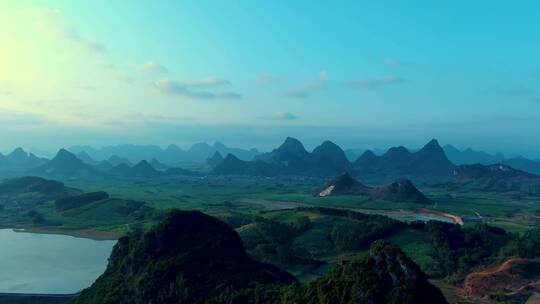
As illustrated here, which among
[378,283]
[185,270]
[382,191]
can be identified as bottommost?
[382,191]

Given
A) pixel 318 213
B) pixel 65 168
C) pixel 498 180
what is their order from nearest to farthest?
pixel 318 213 < pixel 498 180 < pixel 65 168

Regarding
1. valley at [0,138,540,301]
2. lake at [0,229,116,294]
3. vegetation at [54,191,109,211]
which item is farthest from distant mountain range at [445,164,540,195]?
lake at [0,229,116,294]

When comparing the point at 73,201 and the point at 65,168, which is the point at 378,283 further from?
the point at 65,168

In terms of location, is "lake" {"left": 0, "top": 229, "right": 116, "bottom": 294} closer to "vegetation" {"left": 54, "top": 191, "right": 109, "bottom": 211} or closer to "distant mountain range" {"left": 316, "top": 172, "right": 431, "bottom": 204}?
"vegetation" {"left": 54, "top": 191, "right": 109, "bottom": 211}

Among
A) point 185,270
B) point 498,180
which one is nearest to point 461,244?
point 185,270

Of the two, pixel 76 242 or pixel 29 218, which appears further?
pixel 29 218

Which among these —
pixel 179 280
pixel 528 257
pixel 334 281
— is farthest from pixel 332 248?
pixel 334 281

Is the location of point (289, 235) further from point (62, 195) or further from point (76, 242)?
point (62, 195)

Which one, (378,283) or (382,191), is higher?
(378,283)

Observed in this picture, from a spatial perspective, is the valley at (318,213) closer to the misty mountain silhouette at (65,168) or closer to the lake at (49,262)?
the misty mountain silhouette at (65,168)
